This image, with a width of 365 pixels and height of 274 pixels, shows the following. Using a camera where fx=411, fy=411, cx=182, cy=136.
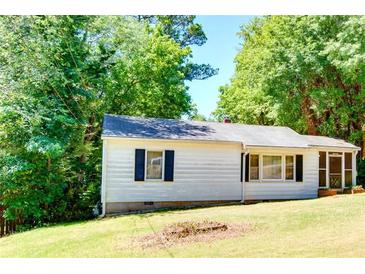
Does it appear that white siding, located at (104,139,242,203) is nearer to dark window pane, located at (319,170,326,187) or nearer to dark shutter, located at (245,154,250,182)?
dark shutter, located at (245,154,250,182)

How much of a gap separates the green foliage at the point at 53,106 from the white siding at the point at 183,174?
3.28 ft

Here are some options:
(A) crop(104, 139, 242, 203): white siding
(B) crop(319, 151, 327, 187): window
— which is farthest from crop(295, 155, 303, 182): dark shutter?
(A) crop(104, 139, 242, 203): white siding

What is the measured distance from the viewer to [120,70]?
655 inches

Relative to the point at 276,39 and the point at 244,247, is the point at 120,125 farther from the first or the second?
the point at 276,39

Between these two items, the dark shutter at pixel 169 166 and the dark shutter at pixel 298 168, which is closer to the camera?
the dark shutter at pixel 169 166

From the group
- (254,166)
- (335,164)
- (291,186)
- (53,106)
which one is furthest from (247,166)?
(53,106)

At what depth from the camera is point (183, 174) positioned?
12273 mm

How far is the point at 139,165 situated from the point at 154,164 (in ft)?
1.67

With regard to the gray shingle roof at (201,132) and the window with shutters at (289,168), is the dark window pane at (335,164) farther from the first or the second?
the window with shutters at (289,168)

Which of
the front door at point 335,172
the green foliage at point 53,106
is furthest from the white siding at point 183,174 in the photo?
the front door at point 335,172

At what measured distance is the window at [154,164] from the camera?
11.9 meters

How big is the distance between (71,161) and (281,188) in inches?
267

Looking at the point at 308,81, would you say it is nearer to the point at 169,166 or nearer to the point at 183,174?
the point at 183,174

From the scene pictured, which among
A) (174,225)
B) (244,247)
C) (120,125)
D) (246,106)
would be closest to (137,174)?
(120,125)
